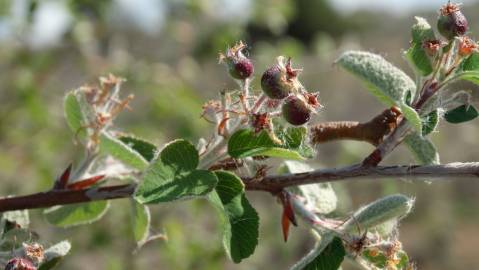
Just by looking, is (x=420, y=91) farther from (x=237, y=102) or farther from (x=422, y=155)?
(x=237, y=102)

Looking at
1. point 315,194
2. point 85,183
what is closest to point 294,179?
point 315,194

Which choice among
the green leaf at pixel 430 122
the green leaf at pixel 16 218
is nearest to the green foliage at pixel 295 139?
the green leaf at pixel 430 122

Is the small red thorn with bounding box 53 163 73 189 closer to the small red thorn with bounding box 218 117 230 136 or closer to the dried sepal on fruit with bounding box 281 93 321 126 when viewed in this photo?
the small red thorn with bounding box 218 117 230 136

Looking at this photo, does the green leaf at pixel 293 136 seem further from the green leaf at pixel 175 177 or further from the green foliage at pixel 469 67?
the green foliage at pixel 469 67

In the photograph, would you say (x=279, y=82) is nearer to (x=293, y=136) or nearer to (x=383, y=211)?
(x=293, y=136)

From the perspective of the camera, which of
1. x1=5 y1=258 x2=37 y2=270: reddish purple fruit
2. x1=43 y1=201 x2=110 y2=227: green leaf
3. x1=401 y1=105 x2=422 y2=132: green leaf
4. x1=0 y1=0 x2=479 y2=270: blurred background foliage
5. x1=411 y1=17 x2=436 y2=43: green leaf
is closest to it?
x1=5 y1=258 x2=37 y2=270: reddish purple fruit

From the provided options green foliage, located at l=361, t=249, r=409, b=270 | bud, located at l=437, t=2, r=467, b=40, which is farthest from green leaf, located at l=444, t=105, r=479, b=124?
green foliage, located at l=361, t=249, r=409, b=270
